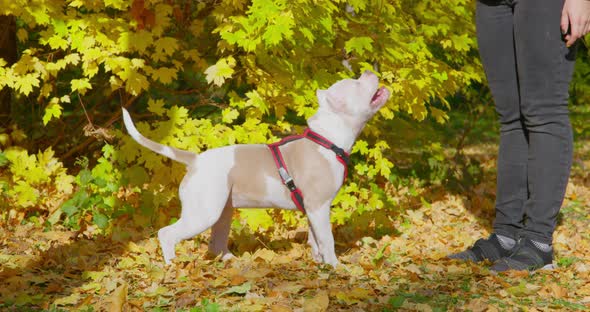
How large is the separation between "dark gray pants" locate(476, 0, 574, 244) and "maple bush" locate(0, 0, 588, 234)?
3.80ft

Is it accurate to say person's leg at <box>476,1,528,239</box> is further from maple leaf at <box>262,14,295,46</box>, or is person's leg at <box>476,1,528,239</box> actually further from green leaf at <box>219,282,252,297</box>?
green leaf at <box>219,282,252,297</box>

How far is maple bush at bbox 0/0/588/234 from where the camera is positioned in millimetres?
4824

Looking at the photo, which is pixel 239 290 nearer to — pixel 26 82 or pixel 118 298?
pixel 118 298

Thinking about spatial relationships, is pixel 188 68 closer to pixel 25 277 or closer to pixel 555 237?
pixel 25 277

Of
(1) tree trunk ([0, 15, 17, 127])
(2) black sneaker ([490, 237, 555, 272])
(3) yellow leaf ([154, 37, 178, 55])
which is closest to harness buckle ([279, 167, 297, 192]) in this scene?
(2) black sneaker ([490, 237, 555, 272])

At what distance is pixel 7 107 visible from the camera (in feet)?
20.4

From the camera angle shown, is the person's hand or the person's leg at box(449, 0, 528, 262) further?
the person's leg at box(449, 0, 528, 262)

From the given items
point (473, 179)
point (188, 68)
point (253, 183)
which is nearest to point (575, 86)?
point (473, 179)

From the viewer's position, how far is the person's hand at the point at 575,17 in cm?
347

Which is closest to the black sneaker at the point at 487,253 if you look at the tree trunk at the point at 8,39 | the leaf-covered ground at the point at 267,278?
the leaf-covered ground at the point at 267,278

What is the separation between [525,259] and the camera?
3770 millimetres

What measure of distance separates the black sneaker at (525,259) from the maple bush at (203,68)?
1.62 meters

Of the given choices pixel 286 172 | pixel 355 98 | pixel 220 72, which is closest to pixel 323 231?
pixel 286 172

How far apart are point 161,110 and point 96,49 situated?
25.2 inches
